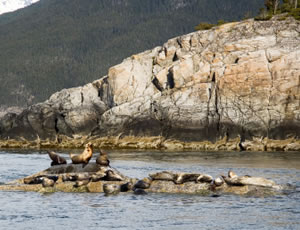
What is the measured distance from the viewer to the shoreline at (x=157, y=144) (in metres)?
75.3

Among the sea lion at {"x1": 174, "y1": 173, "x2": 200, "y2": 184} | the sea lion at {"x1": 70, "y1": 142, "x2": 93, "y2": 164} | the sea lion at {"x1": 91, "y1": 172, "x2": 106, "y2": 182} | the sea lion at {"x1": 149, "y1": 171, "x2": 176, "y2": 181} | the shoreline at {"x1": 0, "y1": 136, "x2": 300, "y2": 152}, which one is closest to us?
the sea lion at {"x1": 174, "y1": 173, "x2": 200, "y2": 184}

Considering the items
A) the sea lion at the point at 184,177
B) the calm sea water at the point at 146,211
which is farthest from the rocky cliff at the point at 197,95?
the sea lion at the point at 184,177

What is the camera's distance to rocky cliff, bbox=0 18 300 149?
78312mm

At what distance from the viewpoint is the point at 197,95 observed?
82.9m

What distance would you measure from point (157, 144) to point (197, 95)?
8761mm

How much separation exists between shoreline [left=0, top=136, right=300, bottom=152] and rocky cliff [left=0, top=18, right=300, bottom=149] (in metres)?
0.81

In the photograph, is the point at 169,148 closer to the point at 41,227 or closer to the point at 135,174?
the point at 135,174

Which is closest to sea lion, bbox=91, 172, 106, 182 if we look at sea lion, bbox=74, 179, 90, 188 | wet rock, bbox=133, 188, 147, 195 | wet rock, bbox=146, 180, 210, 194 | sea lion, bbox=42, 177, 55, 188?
sea lion, bbox=74, 179, 90, 188

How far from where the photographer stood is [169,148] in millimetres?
80438

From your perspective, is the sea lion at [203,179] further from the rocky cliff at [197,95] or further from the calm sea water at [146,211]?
the rocky cliff at [197,95]

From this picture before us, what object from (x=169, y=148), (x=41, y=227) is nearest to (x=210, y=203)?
(x=41, y=227)

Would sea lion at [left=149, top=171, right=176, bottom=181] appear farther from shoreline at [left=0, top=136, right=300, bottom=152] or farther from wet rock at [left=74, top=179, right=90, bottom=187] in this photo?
shoreline at [left=0, top=136, right=300, bottom=152]

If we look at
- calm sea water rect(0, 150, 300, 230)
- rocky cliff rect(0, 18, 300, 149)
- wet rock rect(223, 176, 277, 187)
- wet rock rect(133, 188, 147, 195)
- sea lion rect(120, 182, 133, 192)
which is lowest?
calm sea water rect(0, 150, 300, 230)

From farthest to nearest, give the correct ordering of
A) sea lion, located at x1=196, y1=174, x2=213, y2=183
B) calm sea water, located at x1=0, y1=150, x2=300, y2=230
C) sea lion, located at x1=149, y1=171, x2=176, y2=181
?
sea lion, located at x1=149, y1=171, x2=176, y2=181
sea lion, located at x1=196, y1=174, x2=213, y2=183
calm sea water, located at x1=0, y1=150, x2=300, y2=230
